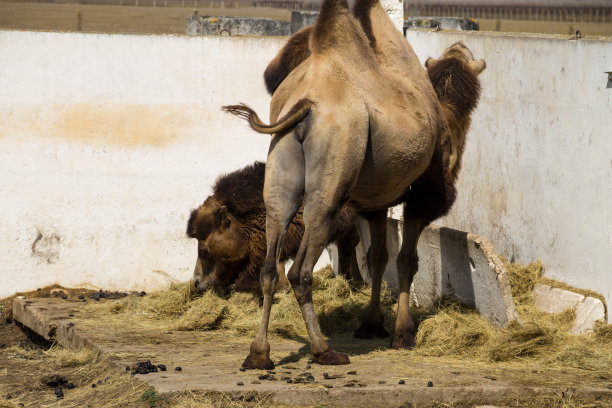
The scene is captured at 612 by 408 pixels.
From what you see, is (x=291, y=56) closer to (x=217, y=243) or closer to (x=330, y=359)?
(x=217, y=243)

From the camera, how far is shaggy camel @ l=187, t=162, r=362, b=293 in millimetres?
7949

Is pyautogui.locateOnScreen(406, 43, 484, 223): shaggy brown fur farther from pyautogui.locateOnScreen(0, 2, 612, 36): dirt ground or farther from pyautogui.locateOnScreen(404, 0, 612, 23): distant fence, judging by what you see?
pyautogui.locateOnScreen(404, 0, 612, 23): distant fence

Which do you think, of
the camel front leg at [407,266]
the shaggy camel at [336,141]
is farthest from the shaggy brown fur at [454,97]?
the shaggy camel at [336,141]

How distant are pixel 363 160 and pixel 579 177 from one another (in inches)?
83.3

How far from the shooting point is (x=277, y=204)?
5617mm

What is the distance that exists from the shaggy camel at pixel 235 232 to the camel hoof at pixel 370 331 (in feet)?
4.08

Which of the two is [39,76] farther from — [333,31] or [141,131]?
[333,31]

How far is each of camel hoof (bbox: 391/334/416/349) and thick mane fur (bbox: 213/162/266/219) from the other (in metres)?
2.01

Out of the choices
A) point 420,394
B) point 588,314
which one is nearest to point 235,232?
point 588,314

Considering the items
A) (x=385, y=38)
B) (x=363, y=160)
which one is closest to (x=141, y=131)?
(x=385, y=38)

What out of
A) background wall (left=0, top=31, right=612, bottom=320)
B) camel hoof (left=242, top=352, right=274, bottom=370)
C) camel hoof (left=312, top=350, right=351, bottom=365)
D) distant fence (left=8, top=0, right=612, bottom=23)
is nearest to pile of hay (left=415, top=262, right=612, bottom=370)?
camel hoof (left=312, top=350, right=351, bottom=365)

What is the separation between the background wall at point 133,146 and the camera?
29.1 ft

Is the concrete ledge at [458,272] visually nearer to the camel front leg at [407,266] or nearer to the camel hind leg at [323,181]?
the camel front leg at [407,266]

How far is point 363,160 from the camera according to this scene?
226 inches
